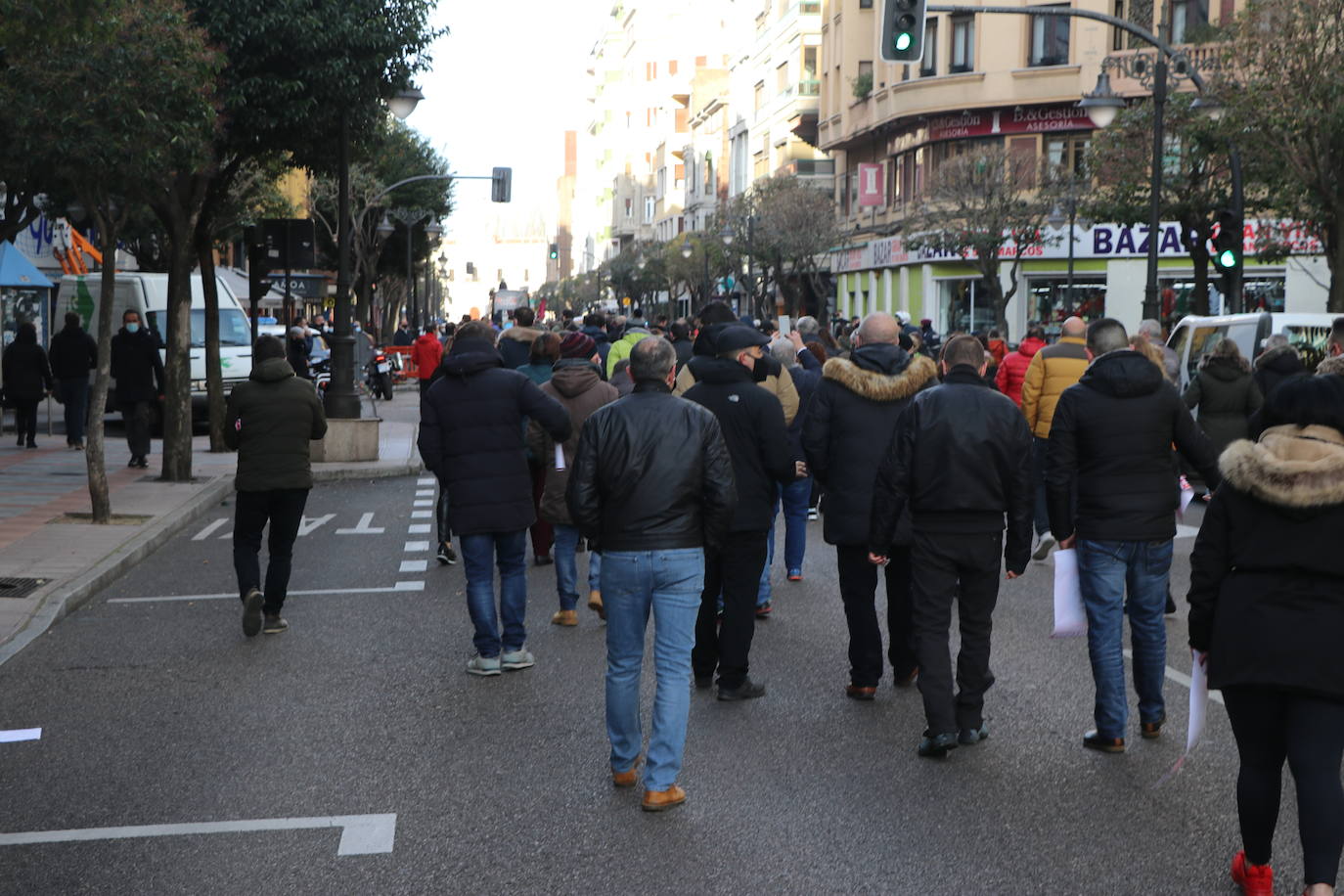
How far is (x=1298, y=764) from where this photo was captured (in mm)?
4660

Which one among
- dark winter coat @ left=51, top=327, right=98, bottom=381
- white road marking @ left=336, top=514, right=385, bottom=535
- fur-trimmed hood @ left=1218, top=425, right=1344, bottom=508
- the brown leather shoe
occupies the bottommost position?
white road marking @ left=336, top=514, right=385, bottom=535

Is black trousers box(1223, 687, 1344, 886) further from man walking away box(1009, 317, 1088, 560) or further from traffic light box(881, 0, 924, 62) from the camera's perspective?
traffic light box(881, 0, 924, 62)

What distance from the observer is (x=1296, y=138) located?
866 inches

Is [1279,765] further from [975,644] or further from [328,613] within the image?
[328,613]

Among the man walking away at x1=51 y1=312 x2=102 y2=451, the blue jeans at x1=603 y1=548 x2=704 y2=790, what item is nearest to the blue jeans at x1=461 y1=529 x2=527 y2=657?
the blue jeans at x1=603 y1=548 x2=704 y2=790

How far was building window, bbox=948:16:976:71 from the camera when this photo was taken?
163 ft

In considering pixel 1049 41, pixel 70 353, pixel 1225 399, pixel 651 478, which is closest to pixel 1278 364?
pixel 1225 399

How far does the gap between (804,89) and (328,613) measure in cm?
6042

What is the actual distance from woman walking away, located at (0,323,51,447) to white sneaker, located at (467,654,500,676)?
49.3 feet

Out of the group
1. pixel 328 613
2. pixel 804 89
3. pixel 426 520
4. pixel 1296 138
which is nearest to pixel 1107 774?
pixel 328 613

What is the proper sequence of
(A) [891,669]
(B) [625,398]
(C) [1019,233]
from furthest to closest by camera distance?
(C) [1019,233] < (A) [891,669] < (B) [625,398]

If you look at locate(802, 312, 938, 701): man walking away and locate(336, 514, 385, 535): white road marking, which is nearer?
locate(802, 312, 938, 701): man walking away

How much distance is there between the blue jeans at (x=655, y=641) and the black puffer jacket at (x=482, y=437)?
83.5 inches

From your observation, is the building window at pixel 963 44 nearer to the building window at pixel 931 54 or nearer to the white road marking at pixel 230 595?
the building window at pixel 931 54
